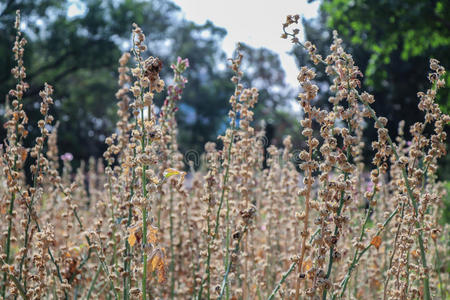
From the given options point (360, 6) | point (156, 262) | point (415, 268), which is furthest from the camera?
point (360, 6)

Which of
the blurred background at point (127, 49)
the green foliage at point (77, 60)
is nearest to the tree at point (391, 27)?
the blurred background at point (127, 49)

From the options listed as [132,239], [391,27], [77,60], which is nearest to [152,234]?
[132,239]

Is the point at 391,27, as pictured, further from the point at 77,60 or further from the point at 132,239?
the point at 77,60

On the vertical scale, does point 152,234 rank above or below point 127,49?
below

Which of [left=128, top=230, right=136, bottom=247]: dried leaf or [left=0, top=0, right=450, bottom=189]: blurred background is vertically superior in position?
[left=0, top=0, right=450, bottom=189]: blurred background

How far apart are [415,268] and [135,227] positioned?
0.90 metres

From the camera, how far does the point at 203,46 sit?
29.7m

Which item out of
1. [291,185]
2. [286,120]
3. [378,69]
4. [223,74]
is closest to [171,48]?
[223,74]

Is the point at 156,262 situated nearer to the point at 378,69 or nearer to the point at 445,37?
the point at 445,37

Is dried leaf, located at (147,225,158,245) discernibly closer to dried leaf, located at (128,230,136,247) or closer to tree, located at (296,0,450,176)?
dried leaf, located at (128,230,136,247)

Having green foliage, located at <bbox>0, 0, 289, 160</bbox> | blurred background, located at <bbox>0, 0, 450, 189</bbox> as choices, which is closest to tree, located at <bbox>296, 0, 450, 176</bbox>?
blurred background, located at <bbox>0, 0, 450, 189</bbox>

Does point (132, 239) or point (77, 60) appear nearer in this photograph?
point (132, 239)

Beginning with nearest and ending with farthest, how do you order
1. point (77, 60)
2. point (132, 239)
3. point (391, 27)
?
point (132, 239)
point (391, 27)
point (77, 60)

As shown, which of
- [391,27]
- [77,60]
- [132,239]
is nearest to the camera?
[132,239]
